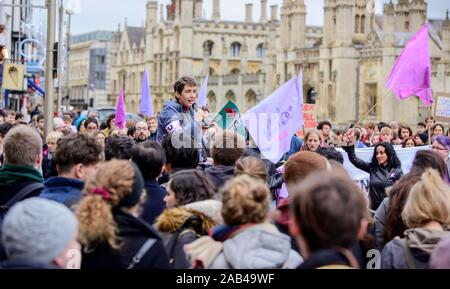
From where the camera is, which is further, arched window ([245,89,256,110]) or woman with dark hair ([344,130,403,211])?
arched window ([245,89,256,110])

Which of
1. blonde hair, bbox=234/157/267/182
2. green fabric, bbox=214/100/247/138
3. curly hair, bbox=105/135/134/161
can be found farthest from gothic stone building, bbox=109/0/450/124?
blonde hair, bbox=234/157/267/182

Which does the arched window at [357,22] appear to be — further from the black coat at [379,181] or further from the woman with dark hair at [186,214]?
the woman with dark hair at [186,214]

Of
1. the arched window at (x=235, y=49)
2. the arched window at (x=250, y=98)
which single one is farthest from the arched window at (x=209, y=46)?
the arched window at (x=250, y=98)

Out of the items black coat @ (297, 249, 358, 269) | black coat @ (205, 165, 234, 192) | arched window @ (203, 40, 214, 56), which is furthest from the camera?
arched window @ (203, 40, 214, 56)

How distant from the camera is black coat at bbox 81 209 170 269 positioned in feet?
15.7

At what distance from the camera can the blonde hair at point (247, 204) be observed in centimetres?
475

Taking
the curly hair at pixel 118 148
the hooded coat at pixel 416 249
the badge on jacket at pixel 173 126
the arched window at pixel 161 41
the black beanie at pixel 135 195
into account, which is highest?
the arched window at pixel 161 41

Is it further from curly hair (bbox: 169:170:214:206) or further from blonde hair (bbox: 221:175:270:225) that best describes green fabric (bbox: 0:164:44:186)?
blonde hair (bbox: 221:175:270:225)

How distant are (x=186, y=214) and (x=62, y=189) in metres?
1.04

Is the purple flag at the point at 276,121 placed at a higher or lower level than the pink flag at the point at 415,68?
lower

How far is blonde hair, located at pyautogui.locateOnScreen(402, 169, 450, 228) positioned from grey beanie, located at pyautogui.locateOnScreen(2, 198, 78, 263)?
2.30 metres

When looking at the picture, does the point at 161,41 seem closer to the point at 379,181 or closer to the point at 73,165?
the point at 379,181

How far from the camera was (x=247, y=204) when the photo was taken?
4.75m

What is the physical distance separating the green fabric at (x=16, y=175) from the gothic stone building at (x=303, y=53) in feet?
128
